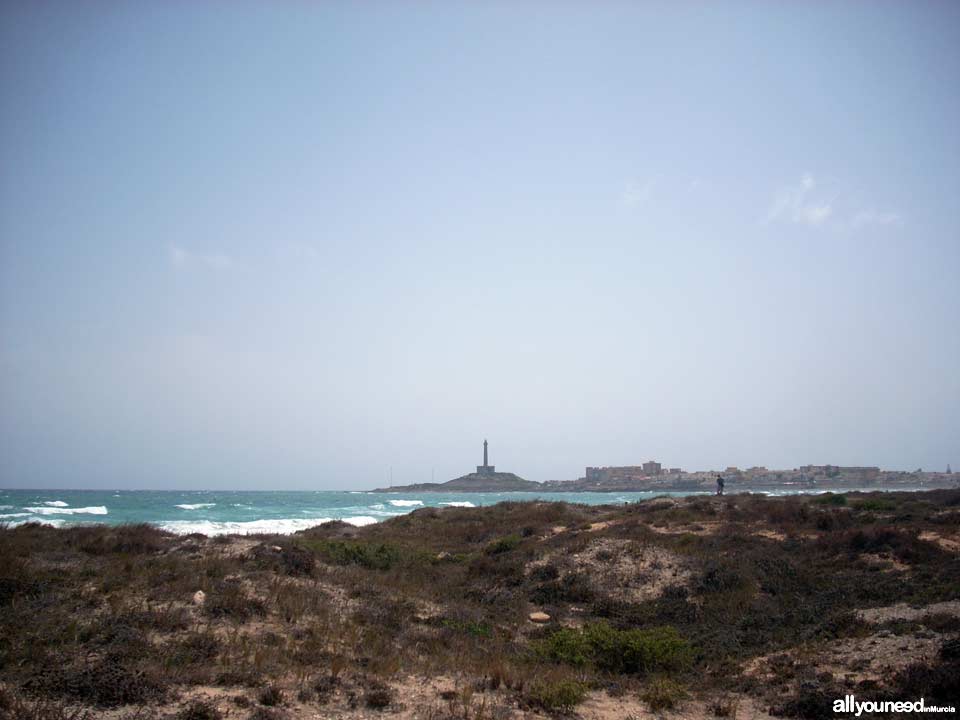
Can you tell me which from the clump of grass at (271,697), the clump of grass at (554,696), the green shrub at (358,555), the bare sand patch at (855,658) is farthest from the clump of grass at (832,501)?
the clump of grass at (271,697)

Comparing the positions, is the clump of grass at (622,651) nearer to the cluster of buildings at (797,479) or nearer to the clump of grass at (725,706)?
the clump of grass at (725,706)

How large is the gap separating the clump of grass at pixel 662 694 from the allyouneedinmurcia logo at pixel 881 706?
2.48m

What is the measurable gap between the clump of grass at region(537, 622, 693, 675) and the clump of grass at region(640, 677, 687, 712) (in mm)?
969

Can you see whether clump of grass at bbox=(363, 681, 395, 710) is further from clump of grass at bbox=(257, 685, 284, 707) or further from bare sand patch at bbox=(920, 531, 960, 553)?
bare sand patch at bbox=(920, 531, 960, 553)

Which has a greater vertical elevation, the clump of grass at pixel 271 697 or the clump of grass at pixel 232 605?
the clump of grass at pixel 232 605

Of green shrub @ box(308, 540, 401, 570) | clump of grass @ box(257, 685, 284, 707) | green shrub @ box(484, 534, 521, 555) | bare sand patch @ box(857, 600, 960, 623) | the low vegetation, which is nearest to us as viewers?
clump of grass @ box(257, 685, 284, 707)

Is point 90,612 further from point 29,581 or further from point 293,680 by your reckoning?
point 293,680

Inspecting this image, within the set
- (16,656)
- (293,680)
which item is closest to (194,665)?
(293,680)

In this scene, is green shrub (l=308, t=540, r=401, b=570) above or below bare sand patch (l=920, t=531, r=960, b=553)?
below

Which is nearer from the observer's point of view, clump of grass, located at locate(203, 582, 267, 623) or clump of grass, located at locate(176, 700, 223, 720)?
clump of grass, located at locate(176, 700, 223, 720)

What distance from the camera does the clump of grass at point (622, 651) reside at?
1249 cm

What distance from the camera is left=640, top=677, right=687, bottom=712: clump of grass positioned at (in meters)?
10.2

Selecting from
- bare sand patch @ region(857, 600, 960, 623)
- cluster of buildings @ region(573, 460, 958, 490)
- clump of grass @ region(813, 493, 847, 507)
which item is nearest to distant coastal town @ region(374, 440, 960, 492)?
cluster of buildings @ region(573, 460, 958, 490)

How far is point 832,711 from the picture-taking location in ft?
31.1
